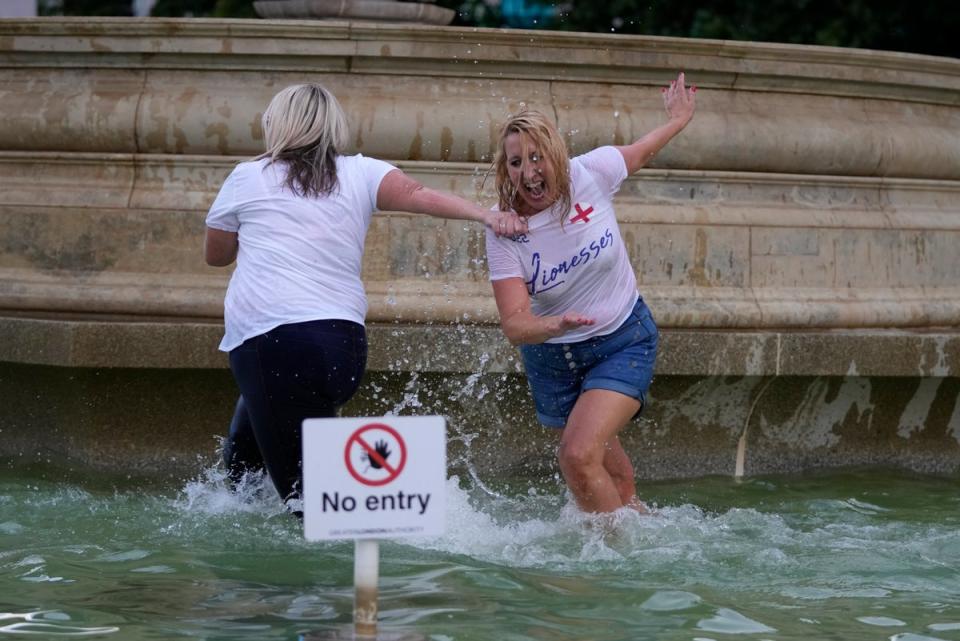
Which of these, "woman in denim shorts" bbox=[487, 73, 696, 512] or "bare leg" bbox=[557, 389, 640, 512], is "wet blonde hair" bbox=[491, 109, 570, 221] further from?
"bare leg" bbox=[557, 389, 640, 512]

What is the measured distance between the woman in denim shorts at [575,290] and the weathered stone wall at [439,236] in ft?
4.18

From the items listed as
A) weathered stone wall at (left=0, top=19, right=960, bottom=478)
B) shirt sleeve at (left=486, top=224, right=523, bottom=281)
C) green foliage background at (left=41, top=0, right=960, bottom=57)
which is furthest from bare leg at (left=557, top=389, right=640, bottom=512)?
green foliage background at (left=41, top=0, right=960, bottom=57)

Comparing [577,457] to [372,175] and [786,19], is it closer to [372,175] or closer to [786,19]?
[372,175]

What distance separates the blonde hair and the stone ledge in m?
1.69

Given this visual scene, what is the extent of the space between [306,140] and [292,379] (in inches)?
30.7

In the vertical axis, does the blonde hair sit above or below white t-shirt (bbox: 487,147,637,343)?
above

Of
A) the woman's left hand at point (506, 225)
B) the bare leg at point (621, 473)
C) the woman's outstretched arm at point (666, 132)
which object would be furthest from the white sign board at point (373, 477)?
the bare leg at point (621, 473)

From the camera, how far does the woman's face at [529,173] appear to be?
223 inches

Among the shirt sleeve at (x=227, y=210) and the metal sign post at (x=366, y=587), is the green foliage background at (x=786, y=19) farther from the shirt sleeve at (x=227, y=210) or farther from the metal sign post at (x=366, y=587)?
the metal sign post at (x=366, y=587)

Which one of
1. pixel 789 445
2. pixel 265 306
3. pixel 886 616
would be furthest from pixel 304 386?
pixel 789 445

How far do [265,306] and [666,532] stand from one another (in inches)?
69.7

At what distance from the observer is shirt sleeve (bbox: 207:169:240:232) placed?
18.4 feet

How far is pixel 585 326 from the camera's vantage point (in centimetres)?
594

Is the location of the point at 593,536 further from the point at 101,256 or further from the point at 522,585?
the point at 101,256
